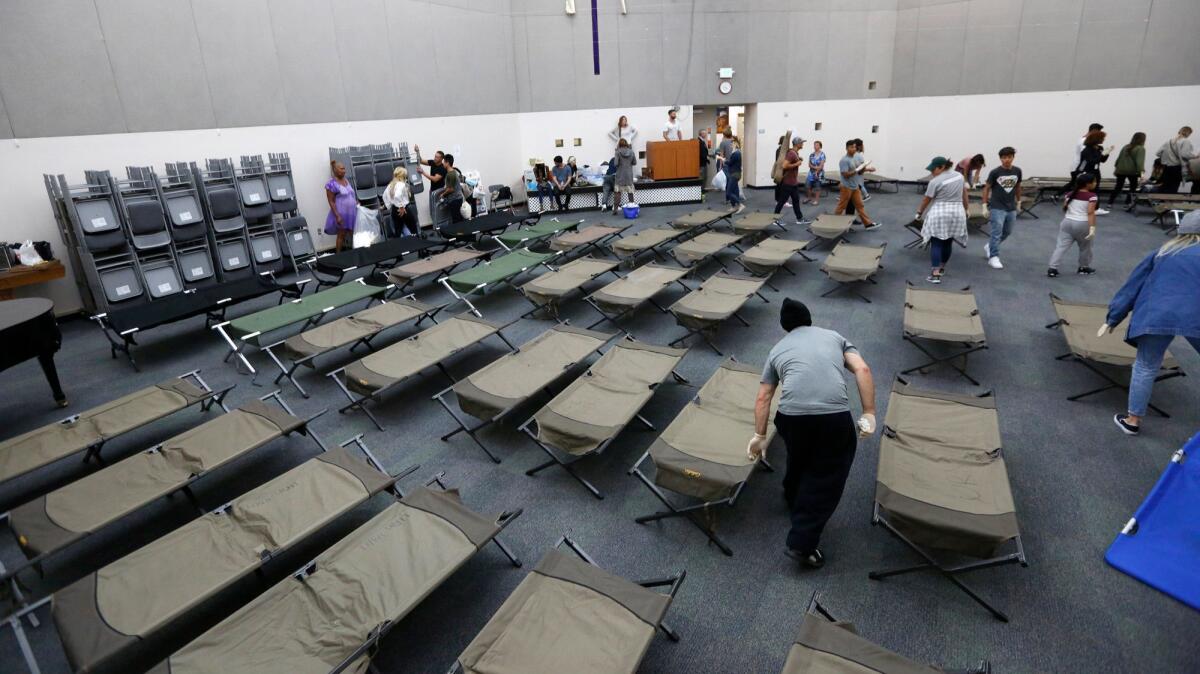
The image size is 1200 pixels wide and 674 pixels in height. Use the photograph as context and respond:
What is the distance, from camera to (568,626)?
2.47 meters

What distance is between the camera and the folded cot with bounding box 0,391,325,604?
3105 millimetres

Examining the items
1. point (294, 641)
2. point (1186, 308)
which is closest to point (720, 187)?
point (1186, 308)

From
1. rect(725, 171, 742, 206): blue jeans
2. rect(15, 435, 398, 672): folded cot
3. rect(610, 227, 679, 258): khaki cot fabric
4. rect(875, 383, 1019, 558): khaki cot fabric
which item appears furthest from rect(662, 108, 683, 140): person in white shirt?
rect(15, 435, 398, 672): folded cot

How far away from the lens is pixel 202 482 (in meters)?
4.12

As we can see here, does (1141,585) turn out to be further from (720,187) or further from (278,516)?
(720,187)

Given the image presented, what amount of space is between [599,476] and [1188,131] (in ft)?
41.2

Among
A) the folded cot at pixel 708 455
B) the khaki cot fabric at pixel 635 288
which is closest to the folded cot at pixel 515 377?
the khaki cot fabric at pixel 635 288

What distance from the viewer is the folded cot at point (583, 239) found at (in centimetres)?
846

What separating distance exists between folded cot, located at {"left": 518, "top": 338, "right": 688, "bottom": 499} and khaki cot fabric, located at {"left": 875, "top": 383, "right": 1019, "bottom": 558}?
5.32 ft

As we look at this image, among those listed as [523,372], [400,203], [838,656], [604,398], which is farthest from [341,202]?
[838,656]

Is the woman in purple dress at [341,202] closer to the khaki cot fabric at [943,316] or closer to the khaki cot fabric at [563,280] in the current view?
the khaki cot fabric at [563,280]

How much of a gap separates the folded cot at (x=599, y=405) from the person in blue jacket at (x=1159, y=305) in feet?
10.1

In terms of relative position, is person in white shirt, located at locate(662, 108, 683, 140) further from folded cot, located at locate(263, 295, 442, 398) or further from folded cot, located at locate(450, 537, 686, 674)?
folded cot, located at locate(450, 537, 686, 674)

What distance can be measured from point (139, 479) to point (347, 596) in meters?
1.91
